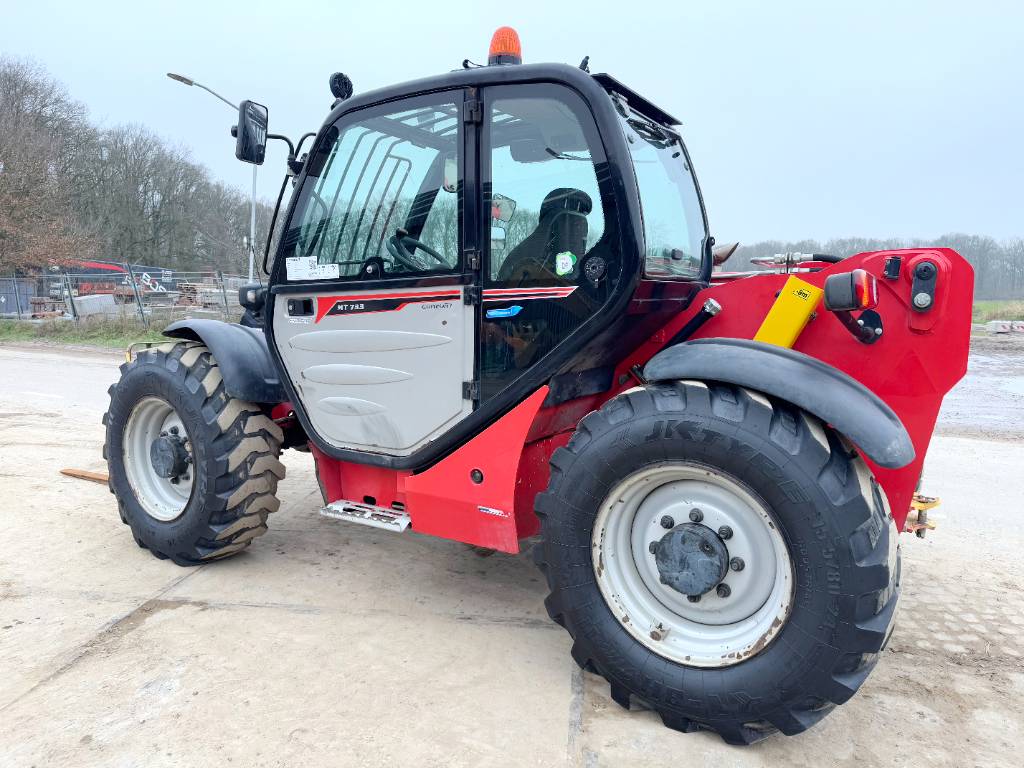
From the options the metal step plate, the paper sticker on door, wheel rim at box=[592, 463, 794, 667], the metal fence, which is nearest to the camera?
wheel rim at box=[592, 463, 794, 667]

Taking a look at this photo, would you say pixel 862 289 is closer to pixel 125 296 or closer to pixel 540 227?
pixel 540 227

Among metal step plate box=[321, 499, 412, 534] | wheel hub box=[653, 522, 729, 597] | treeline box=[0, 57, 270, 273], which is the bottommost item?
metal step plate box=[321, 499, 412, 534]

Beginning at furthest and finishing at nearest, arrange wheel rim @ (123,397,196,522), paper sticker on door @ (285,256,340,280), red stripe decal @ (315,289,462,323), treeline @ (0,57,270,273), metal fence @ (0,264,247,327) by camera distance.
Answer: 1. treeline @ (0,57,270,273)
2. metal fence @ (0,264,247,327)
3. wheel rim @ (123,397,196,522)
4. paper sticker on door @ (285,256,340,280)
5. red stripe decal @ (315,289,462,323)

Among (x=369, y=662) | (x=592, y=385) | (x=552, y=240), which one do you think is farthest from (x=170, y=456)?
(x=552, y=240)

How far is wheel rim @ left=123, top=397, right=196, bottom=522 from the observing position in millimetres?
3916

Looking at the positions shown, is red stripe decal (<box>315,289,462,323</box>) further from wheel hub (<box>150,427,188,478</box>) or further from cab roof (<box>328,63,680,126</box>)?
wheel hub (<box>150,427,188,478</box>)

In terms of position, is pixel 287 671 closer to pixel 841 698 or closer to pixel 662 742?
pixel 662 742

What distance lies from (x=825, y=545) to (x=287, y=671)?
6.56 ft

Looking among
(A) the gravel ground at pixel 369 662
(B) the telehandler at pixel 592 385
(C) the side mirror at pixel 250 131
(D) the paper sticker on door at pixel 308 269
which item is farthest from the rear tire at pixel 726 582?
(C) the side mirror at pixel 250 131

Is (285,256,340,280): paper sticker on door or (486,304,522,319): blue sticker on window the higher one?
(285,256,340,280): paper sticker on door

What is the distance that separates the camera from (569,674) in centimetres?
276

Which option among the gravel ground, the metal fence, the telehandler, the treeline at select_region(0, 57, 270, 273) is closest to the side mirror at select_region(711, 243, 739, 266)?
the telehandler

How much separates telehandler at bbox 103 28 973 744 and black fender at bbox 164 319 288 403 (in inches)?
0.7

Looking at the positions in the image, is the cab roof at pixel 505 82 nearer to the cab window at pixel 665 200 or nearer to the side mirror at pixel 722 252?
the cab window at pixel 665 200
